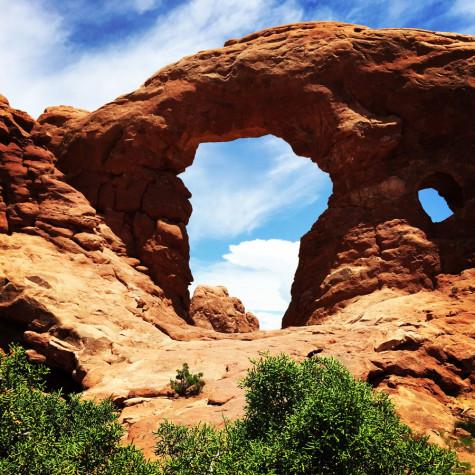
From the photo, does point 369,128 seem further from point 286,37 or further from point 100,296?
point 100,296

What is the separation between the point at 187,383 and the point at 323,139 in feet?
68.0

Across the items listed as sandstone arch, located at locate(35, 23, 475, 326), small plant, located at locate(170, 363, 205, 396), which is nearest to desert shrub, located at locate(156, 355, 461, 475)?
small plant, located at locate(170, 363, 205, 396)

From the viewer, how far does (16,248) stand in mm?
27359

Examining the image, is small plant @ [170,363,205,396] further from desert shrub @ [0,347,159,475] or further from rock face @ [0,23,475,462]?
desert shrub @ [0,347,159,475]

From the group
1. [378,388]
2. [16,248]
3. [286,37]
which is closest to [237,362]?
[378,388]

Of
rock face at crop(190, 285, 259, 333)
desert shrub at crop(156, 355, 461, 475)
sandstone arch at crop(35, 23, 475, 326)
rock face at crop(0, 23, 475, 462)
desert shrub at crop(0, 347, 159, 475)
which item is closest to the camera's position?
desert shrub at crop(156, 355, 461, 475)

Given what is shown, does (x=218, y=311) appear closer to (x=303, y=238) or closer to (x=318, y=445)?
(x=303, y=238)

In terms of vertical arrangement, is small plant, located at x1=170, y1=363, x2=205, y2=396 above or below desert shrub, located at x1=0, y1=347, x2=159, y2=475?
above

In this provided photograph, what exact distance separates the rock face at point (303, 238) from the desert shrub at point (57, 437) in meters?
1.99

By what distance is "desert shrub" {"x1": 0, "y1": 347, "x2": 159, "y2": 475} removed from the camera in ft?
41.2

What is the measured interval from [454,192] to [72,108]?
28.4m

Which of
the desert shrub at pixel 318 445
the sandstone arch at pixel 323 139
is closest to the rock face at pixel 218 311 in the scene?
the sandstone arch at pixel 323 139

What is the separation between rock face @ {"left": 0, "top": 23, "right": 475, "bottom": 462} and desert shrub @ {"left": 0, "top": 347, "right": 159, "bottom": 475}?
1.99 m

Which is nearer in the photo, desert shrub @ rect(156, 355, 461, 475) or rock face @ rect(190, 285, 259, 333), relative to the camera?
desert shrub @ rect(156, 355, 461, 475)
